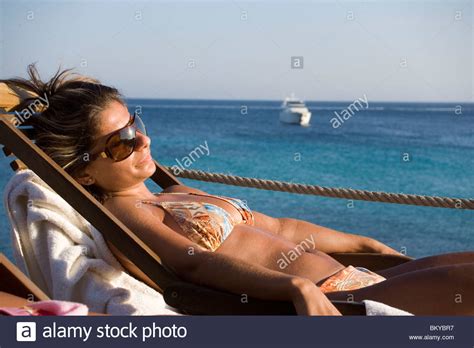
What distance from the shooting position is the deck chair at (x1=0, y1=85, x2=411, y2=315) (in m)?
2.58

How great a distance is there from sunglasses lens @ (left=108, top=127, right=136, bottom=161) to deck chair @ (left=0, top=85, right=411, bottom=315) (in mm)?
275

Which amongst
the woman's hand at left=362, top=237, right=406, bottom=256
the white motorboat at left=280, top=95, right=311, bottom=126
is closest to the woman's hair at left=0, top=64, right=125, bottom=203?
the woman's hand at left=362, top=237, right=406, bottom=256

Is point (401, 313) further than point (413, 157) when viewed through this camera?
No

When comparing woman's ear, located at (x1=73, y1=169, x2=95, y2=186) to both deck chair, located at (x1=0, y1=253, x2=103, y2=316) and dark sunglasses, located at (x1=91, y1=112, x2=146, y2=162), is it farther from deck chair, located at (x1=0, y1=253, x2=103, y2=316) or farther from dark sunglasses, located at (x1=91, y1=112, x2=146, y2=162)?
deck chair, located at (x1=0, y1=253, x2=103, y2=316)

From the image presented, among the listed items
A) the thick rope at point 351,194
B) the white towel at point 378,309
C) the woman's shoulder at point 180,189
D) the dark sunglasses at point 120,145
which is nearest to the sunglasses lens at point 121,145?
the dark sunglasses at point 120,145

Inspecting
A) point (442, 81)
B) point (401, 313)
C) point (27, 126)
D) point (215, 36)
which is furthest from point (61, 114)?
point (442, 81)

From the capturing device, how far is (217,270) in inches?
106

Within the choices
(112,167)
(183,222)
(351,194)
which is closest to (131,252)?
(183,222)

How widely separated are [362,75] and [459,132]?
5765mm

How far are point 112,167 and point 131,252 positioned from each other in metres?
0.47

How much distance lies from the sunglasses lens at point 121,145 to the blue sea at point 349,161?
39.0ft

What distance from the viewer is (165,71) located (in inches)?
1389

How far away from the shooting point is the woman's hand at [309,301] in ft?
8.06

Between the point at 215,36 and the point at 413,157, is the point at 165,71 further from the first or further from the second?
the point at 413,157
